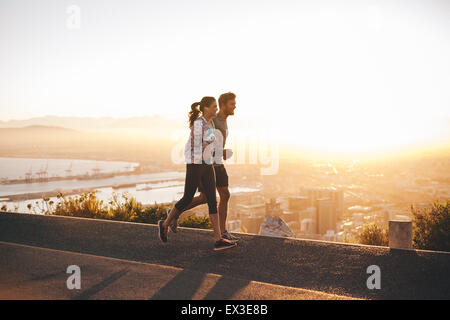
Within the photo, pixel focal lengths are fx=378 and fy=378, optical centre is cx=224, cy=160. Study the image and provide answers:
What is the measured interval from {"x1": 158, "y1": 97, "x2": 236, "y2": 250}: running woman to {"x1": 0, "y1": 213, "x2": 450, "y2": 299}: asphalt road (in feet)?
1.69

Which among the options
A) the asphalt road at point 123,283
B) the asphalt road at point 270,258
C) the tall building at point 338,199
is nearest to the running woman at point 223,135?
the asphalt road at point 270,258

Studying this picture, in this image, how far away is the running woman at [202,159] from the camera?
499 cm

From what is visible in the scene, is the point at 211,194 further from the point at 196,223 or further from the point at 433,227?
the point at 433,227

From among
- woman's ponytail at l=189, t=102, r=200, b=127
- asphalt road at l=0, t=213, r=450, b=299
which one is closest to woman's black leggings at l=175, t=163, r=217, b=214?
woman's ponytail at l=189, t=102, r=200, b=127

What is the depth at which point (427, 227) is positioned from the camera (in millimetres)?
5992

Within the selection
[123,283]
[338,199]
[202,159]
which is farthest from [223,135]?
[338,199]

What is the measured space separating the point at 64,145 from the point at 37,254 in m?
24.7

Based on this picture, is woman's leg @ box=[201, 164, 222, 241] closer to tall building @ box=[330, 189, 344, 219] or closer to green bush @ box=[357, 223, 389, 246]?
green bush @ box=[357, 223, 389, 246]

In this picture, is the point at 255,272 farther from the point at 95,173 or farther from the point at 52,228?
the point at 95,173

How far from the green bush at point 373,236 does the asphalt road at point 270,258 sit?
2.39m

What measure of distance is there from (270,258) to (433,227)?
9.41 ft

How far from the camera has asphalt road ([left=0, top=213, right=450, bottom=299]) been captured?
388 cm

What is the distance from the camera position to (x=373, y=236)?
7203mm
